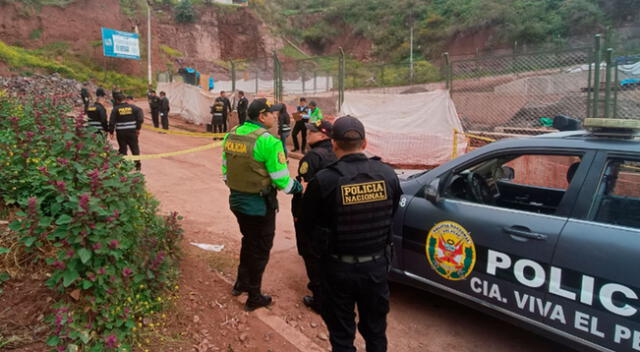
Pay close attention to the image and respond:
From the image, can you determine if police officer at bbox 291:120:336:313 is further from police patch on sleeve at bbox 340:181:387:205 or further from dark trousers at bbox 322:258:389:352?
police patch on sleeve at bbox 340:181:387:205

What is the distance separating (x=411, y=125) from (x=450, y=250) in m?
7.29

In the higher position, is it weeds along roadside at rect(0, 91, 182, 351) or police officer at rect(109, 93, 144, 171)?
police officer at rect(109, 93, 144, 171)

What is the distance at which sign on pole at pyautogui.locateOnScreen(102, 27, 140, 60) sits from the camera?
100 feet

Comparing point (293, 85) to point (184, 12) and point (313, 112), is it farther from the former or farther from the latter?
point (184, 12)

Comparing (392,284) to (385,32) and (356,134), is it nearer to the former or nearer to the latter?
(356,134)

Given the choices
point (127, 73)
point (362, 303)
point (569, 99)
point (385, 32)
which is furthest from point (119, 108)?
point (385, 32)

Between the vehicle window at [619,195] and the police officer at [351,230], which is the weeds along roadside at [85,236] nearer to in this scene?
the police officer at [351,230]

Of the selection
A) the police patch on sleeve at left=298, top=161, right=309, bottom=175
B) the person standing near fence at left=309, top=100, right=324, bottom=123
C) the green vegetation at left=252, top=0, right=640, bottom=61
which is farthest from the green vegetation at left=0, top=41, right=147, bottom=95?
the police patch on sleeve at left=298, top=161, right=309, bottom=175

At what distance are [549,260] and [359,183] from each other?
138 centimetres

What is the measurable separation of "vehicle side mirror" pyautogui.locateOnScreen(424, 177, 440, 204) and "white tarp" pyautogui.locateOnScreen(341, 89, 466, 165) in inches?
260

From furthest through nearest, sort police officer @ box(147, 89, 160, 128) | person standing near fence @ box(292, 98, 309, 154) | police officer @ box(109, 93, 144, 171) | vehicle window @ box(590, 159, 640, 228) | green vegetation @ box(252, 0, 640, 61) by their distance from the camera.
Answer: green vegetation @ box(252, 0, 640, 61) → police officer @ box(147, 89, 160, 128) → person standing near fence @ box(292, 98, 309, 154) → police officer @ box(109, 93, 144, 171) → vehicle window @ box(590, 159, 640, 228)

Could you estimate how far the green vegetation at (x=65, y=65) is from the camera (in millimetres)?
27281

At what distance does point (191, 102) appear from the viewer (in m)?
20.4

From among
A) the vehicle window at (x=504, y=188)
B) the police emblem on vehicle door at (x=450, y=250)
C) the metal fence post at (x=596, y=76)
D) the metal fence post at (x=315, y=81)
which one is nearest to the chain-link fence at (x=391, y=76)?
the metal fence post at (x=315, y=81)
